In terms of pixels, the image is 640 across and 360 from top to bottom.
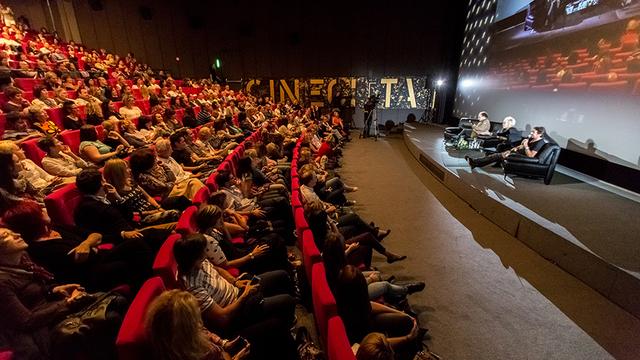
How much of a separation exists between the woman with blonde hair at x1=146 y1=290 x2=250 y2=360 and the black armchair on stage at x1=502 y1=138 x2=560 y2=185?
4653 mm

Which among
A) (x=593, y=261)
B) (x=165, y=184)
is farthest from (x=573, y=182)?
(x=165, y=184)

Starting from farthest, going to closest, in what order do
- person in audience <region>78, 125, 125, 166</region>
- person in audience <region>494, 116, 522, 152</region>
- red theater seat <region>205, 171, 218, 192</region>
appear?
person in audience <region>494, 116, 522, 152</region> → person in audience <region>78, 125, 125, 166</region> → red theater seat <region>205, 171, 218, 192</region>

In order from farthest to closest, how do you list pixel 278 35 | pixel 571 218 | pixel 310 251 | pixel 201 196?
pixel 278 35 → pixel 571 218 → pixel 201 196 → pixel 310 251

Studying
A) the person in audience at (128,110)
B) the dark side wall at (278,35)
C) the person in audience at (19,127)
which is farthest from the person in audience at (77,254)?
the dark side wall at (278,35)

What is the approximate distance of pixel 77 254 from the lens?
1.57m

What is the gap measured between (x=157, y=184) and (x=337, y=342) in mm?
2201

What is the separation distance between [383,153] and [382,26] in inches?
247

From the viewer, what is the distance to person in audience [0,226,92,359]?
1133 millimetres

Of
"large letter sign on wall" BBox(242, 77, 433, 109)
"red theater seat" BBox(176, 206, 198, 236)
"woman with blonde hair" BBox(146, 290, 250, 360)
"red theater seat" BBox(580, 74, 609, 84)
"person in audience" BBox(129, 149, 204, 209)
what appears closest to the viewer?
"woman with blonde hair" BBox(146, 290, 250, 360)

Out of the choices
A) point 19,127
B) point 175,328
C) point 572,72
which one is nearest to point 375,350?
point 175,328

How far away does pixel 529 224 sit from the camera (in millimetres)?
3010

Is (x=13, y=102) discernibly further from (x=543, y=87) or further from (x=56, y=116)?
(x=543, y=87)

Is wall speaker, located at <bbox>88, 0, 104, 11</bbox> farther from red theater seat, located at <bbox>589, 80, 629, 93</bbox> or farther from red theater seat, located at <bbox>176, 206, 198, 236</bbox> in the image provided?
red theater seat, located at <bbox>589, 80, 629, 93</bbox>

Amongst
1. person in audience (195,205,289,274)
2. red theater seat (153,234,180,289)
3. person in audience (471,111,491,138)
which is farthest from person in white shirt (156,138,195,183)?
person in audience (471,111,491,138)
